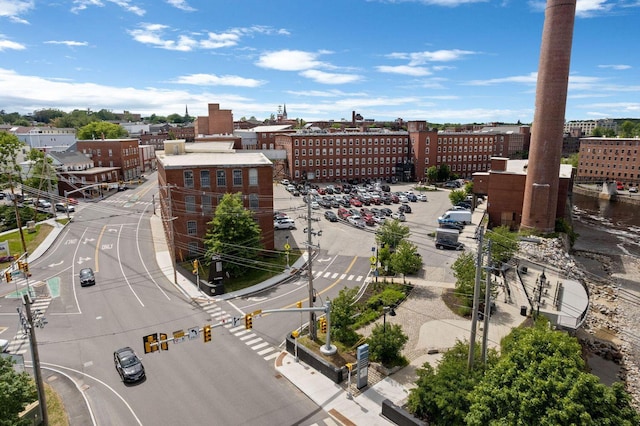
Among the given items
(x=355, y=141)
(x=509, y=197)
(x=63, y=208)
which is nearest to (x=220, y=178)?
(x=509, y=197)

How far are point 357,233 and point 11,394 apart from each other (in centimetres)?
4430

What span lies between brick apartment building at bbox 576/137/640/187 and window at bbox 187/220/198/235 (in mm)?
119665

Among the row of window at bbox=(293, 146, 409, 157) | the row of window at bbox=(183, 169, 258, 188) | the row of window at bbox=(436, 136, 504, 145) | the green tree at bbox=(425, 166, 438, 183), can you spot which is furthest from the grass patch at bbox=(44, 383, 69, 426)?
the row of window at bbox=(436, 136, 504, 145)

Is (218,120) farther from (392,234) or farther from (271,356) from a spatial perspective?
(271,356)

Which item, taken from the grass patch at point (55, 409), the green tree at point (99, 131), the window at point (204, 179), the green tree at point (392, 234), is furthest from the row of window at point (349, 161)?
the grass patch at point (55, 409)

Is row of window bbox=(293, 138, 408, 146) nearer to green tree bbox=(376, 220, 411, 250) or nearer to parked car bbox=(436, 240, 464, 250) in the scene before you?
parked car bbox=(436, 240, 464, 250)

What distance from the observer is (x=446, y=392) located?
17344 millimetres

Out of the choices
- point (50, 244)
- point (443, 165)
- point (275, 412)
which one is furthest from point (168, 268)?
point (443, 165)

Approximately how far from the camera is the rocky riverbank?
30125 mm

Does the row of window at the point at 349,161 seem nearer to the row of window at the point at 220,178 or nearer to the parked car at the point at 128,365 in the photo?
the row of window at the point at 220,178

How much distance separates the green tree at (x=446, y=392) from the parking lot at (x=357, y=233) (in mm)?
19132

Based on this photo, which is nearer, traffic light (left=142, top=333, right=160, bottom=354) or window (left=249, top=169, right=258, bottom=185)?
traffic light (left=142, top=333, right=160, bottom=354)

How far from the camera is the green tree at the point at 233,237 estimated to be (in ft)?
124

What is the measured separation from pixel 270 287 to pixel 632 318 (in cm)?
3344
